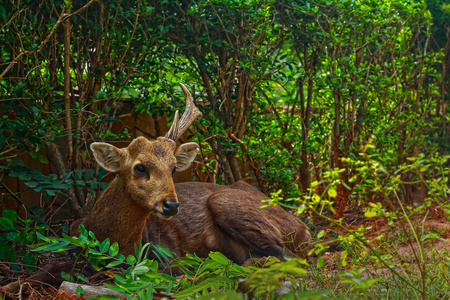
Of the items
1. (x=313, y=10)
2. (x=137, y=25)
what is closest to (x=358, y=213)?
(x=313, y=10)

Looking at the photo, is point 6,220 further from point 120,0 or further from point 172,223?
point 120,0

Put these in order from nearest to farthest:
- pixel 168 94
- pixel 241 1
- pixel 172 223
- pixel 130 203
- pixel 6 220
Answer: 1. pixel 6 220
2. pixel 130 203
3. pixel 172 223
4. pixel 241 1
5. pixel 168 94

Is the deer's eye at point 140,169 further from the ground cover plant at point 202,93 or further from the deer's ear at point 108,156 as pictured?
the ground cover plant at point 202,93

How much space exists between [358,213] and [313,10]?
336 centimetres

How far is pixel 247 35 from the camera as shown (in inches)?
227

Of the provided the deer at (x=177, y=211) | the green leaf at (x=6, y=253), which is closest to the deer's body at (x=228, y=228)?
the deer at (x=177, y=211)

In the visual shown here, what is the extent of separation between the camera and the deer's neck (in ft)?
13.9

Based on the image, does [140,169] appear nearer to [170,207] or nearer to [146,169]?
[146,169]

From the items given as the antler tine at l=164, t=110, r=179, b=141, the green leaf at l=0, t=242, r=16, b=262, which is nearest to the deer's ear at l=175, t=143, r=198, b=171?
the antler tine at l=164, t=110, r=179, b=141

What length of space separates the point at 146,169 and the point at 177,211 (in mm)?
483

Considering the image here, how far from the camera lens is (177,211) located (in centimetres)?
393

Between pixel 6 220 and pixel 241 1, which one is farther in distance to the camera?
pixel 241 1

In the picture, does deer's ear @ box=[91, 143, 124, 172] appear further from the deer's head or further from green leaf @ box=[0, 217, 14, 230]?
green leaf @ box=[0, 217, 14, 230]

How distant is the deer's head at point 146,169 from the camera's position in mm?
3967
